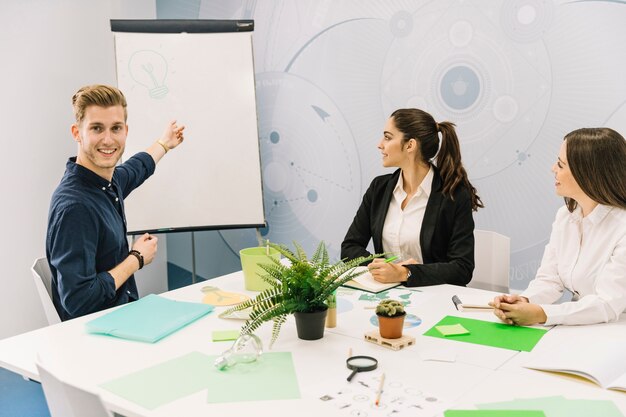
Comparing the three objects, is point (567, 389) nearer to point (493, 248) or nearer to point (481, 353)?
point (481, 353)

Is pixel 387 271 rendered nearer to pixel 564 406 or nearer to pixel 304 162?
pixel 564 406

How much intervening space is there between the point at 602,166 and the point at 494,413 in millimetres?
1079

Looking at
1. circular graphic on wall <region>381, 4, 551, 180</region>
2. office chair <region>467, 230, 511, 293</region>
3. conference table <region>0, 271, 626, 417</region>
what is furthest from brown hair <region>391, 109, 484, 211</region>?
conference table <region>0, 271, 626, 417</region>

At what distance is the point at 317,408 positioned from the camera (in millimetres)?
1194

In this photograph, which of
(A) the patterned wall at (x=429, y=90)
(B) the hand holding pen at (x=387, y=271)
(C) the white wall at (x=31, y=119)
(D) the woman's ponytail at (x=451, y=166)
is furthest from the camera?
(C) the white wall at (x=31, y=119)

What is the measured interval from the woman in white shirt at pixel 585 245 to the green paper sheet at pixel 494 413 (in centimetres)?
52

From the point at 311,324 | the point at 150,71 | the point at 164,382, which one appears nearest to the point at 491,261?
the point at 311,324

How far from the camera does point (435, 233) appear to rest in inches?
98.3

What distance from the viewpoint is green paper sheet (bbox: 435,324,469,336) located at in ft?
5.27

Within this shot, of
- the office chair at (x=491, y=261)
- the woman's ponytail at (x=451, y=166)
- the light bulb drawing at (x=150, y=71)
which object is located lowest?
the office chair at (x=491, y=261)

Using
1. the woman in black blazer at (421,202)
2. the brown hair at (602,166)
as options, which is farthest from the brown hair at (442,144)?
the brown hair at (602,166)

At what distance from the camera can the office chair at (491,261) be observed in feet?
8.01

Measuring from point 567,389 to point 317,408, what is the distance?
57 centimetres

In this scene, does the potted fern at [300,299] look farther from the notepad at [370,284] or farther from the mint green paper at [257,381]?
the notepad at [370,284]
